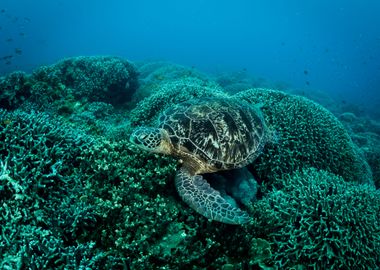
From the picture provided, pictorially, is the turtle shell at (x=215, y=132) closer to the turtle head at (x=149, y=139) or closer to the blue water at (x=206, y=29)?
the turtle head at (x=149, y=139)

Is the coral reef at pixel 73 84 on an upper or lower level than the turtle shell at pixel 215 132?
lower

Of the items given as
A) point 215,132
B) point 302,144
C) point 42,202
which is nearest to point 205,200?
point 215,132

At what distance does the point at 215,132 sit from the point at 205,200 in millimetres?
1122

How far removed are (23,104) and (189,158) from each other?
529 centimetres

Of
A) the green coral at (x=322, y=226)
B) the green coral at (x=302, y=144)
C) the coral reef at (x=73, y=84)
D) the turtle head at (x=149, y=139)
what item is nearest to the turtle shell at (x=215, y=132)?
the turtle head at (x=149, y=139)

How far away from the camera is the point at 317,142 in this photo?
17.6 feet

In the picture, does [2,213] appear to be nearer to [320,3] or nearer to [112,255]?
[112,255]

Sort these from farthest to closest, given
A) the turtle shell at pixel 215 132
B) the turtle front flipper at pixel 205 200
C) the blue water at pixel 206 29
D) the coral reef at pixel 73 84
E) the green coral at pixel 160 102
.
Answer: the blue water at pixel 206 29, the coral reef at pixel 73 84, the green coral at pixel 160 102, the turtle shell at pixel 215 132, the turtle front flipper at pixel 205 200

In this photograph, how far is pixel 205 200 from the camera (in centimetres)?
325

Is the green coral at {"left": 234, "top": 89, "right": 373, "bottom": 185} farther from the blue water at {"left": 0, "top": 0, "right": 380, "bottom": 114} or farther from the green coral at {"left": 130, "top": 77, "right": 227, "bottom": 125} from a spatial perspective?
the blue water at {"left": 0, "top": 0, "right": 380, "bottom": 114}

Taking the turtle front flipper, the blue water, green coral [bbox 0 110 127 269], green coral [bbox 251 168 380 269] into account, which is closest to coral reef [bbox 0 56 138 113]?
green coral [bbox 0 110 127 269]

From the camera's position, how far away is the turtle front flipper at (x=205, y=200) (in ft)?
9.98

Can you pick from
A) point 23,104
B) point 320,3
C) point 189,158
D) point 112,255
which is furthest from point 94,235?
point 320,3

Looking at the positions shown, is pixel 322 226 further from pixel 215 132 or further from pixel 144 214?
pixel 144 214
